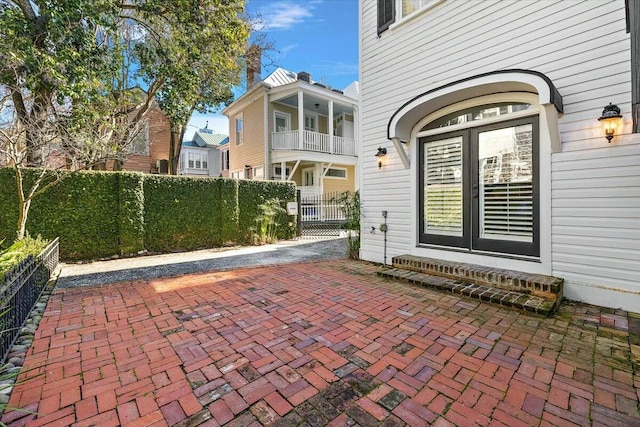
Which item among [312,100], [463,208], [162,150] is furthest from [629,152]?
[162,150]

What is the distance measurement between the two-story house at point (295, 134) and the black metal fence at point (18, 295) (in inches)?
391

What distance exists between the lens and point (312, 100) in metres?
14.6

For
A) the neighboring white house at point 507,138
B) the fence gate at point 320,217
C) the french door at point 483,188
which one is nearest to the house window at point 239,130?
the fence gate at point 320,217

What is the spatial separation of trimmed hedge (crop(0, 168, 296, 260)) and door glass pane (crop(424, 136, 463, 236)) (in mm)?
5525

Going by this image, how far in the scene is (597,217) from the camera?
3.47 m

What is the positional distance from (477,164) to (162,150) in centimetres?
1809

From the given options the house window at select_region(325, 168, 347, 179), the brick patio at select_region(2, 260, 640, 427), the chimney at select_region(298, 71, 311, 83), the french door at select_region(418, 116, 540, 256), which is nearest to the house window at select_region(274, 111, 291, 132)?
the chimney at select_region(298, 71, 311, 83)

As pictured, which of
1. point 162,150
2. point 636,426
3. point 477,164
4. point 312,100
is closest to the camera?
point 636,426

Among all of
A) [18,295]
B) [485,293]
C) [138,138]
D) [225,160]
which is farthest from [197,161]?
[485,293]

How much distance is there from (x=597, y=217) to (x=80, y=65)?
30.0ft

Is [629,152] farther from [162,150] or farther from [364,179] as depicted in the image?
[162,150]

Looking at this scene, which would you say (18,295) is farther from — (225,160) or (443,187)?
(225,160)

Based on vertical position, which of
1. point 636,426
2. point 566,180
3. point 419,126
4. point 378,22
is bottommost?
point 636,426

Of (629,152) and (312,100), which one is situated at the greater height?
(312,100)
